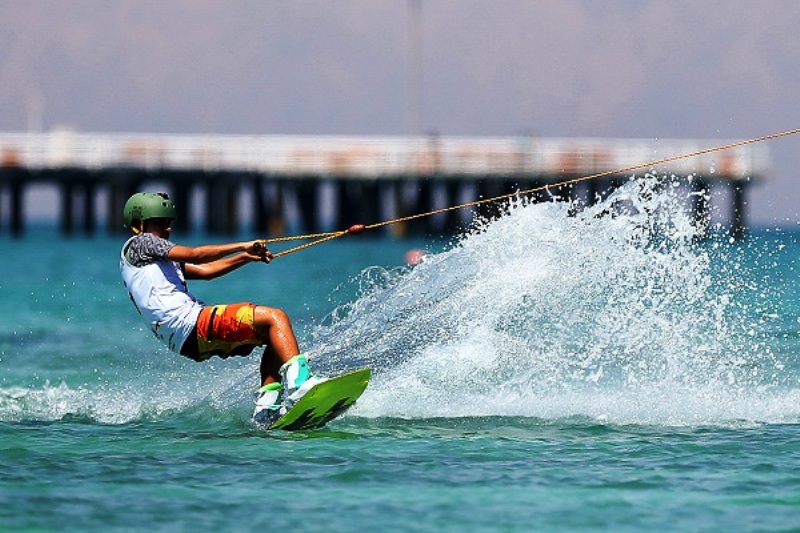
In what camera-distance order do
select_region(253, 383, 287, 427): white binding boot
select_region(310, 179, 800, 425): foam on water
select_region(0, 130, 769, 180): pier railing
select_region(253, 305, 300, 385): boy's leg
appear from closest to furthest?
1. select_region(253, 305, 300, 385): boy's leg
2. select_region(253, 383, 287, 427): white binding boot
3. select_region(310, 179, 800, 425): foam on water
4. select_region(0, 130, 769, 180): pier railing

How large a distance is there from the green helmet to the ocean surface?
153 centimetres

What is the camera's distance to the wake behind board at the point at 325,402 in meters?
10.5

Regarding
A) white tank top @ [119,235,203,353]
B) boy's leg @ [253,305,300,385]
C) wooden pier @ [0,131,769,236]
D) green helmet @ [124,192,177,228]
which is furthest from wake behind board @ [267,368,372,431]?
wooden pier @ [0,131,769,236]

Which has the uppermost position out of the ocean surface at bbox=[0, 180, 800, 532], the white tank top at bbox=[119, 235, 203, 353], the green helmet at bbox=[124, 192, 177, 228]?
the green helmet at bbox=[124, 192, 177, 228]

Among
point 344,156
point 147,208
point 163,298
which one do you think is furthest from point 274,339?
point 344,156

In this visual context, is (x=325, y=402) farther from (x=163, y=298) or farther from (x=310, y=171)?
(x=310, y=171)

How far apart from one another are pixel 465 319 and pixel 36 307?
20064mm

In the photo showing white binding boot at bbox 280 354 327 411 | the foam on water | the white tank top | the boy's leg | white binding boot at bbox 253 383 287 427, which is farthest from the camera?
the foam on water

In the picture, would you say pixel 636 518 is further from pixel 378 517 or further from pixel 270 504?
pixel 270 504

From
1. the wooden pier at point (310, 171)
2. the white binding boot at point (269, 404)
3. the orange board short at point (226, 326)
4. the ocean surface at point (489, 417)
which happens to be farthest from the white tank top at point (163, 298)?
the wooden pier at point (310, 171)

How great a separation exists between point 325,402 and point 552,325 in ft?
8.23

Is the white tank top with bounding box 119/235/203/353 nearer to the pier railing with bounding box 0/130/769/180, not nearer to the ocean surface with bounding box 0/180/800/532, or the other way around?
the ocean surface with bounding box 0/180/800/532

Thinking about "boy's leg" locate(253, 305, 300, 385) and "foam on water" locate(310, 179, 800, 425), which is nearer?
"boy's leg" locate(253, 305, 300, 385)

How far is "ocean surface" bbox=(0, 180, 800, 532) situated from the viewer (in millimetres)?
8523
